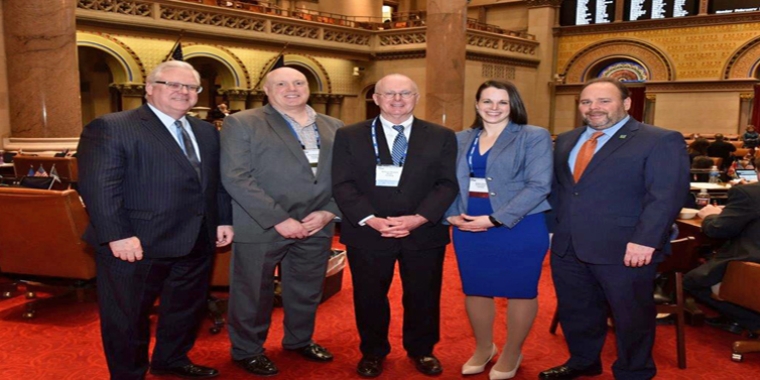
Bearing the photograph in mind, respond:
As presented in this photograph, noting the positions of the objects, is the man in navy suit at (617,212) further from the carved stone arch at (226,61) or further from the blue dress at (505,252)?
the carved stone arch at (226,61)

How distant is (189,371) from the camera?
2766 millimetres

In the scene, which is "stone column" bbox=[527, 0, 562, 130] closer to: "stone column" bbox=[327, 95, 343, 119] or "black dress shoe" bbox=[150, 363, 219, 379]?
"stone column" bbox=[327, 95, 343, 119]

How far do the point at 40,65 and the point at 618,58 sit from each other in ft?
52.0

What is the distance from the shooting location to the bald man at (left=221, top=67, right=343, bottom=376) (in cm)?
265

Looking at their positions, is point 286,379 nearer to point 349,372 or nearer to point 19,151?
point 349,372

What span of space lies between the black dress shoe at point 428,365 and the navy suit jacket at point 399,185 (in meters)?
0.60

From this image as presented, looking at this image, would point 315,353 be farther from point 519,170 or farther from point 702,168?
point 702,168

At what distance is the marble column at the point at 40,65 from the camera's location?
19.5 feet

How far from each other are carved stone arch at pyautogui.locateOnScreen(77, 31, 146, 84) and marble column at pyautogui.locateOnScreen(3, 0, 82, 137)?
561cm

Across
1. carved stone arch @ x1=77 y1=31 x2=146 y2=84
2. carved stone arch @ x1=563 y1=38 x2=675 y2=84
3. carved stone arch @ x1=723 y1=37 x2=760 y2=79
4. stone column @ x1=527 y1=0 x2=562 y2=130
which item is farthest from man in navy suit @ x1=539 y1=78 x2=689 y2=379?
carved stone arch @ x1=563 y1=38 x2=675 y2=84

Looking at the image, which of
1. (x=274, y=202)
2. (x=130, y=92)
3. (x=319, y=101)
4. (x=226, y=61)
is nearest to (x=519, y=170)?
(x=274, y=202)

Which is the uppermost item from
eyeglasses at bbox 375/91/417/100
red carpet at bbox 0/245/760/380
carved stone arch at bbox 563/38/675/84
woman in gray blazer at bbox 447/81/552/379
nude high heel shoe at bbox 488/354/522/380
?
carved stone arch at bbox 563/38/675/84

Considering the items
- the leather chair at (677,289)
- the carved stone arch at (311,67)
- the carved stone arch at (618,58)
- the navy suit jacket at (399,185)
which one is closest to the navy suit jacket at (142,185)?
the navy suit jacket at (399,185)

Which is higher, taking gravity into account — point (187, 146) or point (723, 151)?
point (187, 146)
